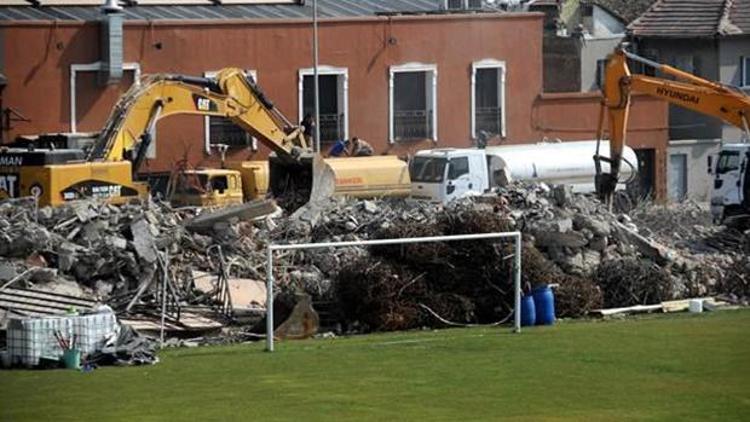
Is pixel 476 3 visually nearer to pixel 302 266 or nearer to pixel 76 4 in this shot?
pixel 76 4

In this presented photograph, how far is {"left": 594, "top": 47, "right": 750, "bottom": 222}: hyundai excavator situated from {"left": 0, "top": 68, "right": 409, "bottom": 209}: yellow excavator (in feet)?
22.3

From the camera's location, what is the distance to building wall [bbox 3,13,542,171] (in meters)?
55.2

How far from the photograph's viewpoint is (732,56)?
68.8 meters

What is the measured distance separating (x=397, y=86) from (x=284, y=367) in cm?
3837

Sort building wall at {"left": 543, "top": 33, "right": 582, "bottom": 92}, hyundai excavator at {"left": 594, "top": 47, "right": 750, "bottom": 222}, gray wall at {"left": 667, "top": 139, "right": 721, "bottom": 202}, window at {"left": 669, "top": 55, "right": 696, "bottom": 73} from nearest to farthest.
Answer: hyundai excavator at {"left": 594, "top": 47, "right": 750, "bottom": 222} → gray wall at {"left": 667, "top": 139, "right": 721, "bottom": 202} → window at {"left": 669, "top": 55, "right": 696, "bottom": 73} → building wall at {"left": 543, "top": 33, "right": 582, "bottom": 92}

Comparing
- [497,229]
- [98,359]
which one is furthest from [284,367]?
[497,229]

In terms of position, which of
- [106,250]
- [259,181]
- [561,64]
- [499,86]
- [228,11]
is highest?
[228,11]

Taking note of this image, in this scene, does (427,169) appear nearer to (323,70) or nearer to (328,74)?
(323,70)

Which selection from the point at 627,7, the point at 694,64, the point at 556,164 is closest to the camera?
the point at 556,164

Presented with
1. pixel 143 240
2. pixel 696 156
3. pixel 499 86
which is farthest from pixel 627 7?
pixel 143 240

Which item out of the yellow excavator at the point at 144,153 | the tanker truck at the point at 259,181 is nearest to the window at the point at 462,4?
the tanker truck at the point at 259,181

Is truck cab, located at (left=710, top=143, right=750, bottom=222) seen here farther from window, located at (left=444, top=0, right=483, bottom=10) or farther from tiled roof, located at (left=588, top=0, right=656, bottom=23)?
tiled roof, located at (left=588, top=0, right=656, bottom=23)

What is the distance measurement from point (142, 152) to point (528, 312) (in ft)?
50.4

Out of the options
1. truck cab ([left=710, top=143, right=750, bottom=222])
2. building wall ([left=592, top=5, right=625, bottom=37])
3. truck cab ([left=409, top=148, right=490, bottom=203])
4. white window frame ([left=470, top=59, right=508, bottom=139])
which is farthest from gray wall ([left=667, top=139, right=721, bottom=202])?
truck cab ([left=710, top=143, right=750, bottom=222])
